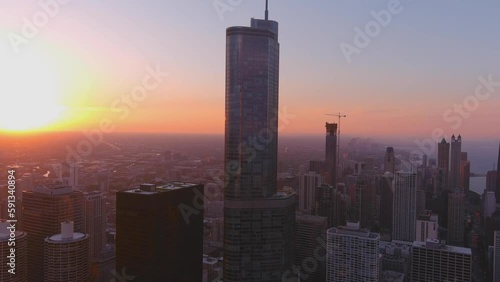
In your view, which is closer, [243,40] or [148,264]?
[148,264]

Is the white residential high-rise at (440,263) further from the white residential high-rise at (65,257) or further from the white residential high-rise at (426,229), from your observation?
the white residential high-rise at (65,257)

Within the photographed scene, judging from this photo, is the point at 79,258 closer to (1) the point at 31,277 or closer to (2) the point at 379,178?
(1) the point at 31,277

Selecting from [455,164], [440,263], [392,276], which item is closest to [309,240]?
[392,276]

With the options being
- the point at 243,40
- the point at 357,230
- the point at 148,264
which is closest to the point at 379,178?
the point at 357,230

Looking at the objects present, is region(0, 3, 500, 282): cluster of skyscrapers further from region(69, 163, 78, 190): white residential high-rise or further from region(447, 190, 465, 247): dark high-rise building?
region(447, 190, 465, 247): dark high-rise building

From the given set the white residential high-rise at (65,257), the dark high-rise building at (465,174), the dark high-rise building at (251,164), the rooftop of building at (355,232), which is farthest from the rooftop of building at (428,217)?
the white residential high-rise at (65,257)

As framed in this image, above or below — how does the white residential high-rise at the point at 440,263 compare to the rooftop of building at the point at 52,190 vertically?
below
